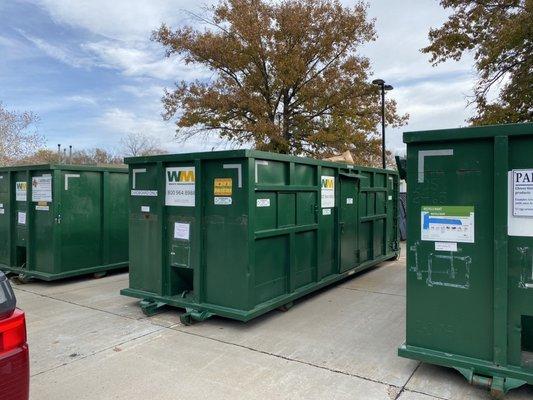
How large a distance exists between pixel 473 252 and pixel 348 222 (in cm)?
409

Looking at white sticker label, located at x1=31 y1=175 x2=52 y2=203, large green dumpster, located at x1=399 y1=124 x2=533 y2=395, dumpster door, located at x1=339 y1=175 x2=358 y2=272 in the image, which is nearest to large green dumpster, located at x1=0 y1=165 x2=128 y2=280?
white sticker label, located at x1=31 y1=175 x2=52 y2=203

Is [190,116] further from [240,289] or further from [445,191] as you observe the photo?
[445,191]

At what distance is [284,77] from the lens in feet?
53.5

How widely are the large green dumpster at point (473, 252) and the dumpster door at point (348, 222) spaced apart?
3543 millimetres

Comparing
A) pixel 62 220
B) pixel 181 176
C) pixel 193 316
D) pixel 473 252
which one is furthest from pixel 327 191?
pixel 62 220

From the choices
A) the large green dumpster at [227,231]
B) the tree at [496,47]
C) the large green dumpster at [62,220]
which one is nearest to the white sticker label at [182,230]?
the large green dumpster at [227,231]

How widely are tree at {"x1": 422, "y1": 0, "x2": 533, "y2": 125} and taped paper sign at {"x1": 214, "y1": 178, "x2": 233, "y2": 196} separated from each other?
32.8ft

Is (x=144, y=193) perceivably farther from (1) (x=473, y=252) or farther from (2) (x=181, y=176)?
(1) (x=473, y=252)

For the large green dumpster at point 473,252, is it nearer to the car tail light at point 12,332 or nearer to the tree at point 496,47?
the car tail light at point 12,332

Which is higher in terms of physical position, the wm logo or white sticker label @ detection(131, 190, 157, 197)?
the wm logo

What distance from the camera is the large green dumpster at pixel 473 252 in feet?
11.1

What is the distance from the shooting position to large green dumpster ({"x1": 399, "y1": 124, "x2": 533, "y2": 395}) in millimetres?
3395

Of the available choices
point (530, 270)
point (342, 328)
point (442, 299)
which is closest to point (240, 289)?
point (342, 328)

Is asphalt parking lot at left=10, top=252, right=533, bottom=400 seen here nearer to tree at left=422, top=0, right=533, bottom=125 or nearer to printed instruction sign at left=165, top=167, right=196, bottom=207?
printed instruction sign at left=165, top=167, right=196, bottom=207
